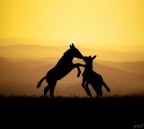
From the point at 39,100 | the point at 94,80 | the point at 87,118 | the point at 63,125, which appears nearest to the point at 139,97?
the point at 94,80

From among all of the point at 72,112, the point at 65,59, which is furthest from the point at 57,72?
the point at 72,112

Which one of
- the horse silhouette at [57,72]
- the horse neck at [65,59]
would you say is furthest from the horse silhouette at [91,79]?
the horse neck at [65,59]

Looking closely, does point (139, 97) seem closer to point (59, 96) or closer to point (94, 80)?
point (94, 80)

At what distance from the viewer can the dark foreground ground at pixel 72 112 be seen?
8.78 meters

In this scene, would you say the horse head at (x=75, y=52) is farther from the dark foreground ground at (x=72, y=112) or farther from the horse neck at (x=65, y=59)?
the dark foreground ground at (x=72, y=112)

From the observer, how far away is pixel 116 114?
33.7ft

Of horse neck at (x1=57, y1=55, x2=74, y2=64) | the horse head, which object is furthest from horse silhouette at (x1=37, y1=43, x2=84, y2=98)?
the horse head

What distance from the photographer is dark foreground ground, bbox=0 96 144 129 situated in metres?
8.78

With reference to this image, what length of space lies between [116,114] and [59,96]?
11.7ft

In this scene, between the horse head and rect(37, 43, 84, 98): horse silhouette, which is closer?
rect(37, 43, 84, 98): horse silhouette

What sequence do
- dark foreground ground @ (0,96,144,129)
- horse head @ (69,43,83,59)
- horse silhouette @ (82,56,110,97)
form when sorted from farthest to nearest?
horse head @ (69,43,83,59) → horse silhouette @ (82,56,110,97) → dark foreground ground @ (0,96,144,129)

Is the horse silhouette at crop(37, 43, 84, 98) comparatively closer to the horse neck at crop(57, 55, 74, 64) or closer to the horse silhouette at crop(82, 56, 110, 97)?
the horse neck at crop(57, 55, 74, 64)

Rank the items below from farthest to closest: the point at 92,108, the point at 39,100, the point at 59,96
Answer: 1. the point at 59,96
2. the point at 39,100
3. the point at 92,108

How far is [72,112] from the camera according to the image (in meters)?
10.3
